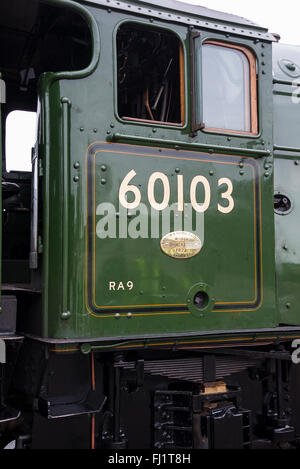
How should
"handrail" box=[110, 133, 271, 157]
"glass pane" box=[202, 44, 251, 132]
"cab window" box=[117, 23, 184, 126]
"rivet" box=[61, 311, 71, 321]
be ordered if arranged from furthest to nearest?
"cab window" box=[117, 23, 184, 126]
"glass pane" box=[202, 44, 251, 132]
"handrail" box=[110, 133, 271, 157]
"rivet" box=[61, 311, 71, 321]

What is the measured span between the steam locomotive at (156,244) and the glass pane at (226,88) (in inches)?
0.4

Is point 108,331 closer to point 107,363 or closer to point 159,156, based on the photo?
point 107,363

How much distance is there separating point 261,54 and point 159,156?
3.74 ft

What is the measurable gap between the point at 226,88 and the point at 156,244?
4.06 feet

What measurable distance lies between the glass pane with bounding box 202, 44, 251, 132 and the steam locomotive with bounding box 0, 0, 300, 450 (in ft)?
0.03

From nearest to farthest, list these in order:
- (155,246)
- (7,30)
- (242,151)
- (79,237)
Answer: (79,237)
(155,246)
(242,151)
(7,30)

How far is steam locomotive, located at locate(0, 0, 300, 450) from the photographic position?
10.3ft

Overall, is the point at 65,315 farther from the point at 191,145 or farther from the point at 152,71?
the point at 152,71

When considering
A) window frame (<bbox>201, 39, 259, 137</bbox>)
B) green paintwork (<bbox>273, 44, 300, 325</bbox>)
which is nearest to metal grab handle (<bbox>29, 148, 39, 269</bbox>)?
window frame (<bbox>201, 39, 259, 137</bbox>)

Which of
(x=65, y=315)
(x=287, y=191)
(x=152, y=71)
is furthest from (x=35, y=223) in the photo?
(x=287, y=191)

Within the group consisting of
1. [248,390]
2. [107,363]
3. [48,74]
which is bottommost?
[248,390]

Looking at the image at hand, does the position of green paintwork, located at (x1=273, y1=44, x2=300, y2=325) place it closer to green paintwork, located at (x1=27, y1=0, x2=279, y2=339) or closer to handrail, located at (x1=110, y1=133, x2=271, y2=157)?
green paintwork, located at (x1=27, y1=0, x2=279, y2=339)

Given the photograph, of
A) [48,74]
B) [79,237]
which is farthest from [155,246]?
[48,74]

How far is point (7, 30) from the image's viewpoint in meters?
3.97
